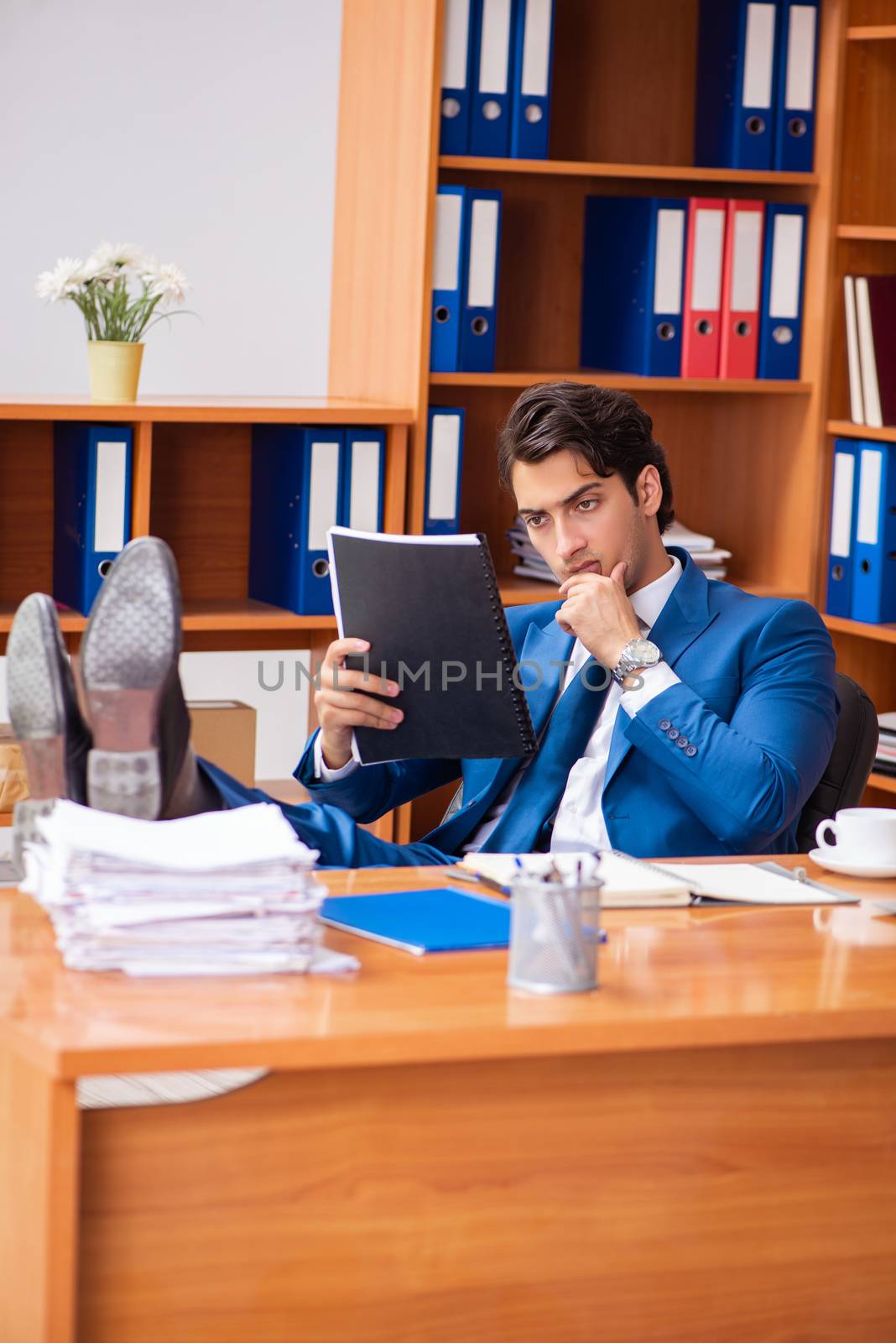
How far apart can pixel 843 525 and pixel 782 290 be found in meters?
0.47

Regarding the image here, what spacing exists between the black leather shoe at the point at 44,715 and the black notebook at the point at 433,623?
23.2 inches

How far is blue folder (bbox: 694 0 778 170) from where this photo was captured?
329cm

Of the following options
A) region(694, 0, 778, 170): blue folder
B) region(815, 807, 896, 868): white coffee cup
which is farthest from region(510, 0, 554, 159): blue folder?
region(815, 807, 896, 868): white coffee cup

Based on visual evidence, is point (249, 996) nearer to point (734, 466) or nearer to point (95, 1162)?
point (95, 1162)

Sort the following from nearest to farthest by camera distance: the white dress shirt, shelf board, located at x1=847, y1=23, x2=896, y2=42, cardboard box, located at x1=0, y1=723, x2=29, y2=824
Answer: the white dress shirt
cardboard box, located at x1=0, y1=723, x2=29, y2=824
shelf board, located at x1=847, y1=23, x2=896, y2=42

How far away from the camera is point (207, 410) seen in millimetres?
2996

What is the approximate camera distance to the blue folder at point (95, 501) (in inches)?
116

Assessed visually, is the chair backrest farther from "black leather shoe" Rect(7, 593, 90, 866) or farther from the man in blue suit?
"black leather shoe" Rect(7, 593, 90, 866)

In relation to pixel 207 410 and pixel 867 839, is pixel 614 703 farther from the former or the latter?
pixel 207 410

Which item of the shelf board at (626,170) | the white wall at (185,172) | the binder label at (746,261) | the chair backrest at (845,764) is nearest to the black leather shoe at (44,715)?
the chair backrest at (845,764)

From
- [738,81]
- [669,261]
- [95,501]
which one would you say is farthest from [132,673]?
[738,81]

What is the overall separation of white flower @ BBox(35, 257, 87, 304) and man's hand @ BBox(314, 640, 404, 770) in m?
1.07

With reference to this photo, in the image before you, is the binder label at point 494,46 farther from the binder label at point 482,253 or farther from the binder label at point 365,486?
the binder label at point 365,486

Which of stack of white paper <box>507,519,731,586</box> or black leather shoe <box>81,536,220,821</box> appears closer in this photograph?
black leather shoe <box>81,536,220,821</box>
